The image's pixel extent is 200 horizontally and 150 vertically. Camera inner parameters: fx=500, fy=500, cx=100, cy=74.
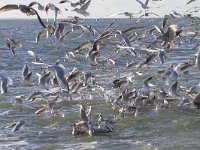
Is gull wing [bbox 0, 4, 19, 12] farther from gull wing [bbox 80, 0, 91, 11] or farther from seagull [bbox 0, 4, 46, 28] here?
gull wing [bbox 80, 0, 91, 11]

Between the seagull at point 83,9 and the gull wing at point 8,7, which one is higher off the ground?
the seagull at point 83,9

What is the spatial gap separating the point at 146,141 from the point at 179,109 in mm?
3436

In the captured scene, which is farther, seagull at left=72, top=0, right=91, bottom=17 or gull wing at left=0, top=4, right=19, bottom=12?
seagull at left=72, top=0, right=91, bottom=17

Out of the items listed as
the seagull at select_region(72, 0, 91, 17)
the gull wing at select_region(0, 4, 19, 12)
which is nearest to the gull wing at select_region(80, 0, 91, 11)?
the seagull at select_region(72, 0, 91, 17)

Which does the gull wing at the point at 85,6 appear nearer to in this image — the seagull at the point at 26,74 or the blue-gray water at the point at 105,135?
the seagull at the point at 26,74

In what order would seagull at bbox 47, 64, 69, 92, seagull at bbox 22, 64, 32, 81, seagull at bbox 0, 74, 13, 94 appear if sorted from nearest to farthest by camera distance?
seagull at bbox 47, 64, 69, 92
seagull at bbox 0, 74, 13, 94
seagull at bbox 22, 64, 32, 81

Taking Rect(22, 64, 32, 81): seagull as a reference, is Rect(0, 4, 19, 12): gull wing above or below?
above

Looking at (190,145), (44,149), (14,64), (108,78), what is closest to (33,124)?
(44,149)

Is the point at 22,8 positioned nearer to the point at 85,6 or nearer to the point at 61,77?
the point at 61,77

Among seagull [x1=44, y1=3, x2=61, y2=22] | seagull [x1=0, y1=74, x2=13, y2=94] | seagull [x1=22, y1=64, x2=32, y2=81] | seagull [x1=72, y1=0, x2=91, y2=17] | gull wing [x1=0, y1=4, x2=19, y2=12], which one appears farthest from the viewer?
seagull [x1=22, y1=64, x2=32, y2=81]

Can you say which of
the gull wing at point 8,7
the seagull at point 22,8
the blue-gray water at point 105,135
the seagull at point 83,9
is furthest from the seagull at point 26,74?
the gull wing at point 8,7

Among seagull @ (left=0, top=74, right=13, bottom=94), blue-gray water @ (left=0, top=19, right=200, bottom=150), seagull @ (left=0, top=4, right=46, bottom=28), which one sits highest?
seagull @ (left=0, top=4, right=46, bottom=28)

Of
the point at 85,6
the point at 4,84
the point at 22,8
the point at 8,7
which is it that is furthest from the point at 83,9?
the point at 8,7

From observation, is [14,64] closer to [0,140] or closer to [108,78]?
[108,78]
